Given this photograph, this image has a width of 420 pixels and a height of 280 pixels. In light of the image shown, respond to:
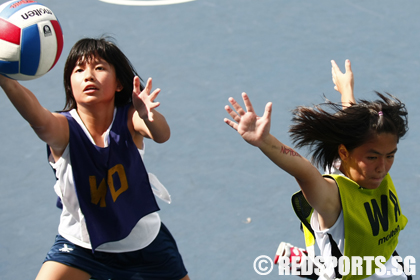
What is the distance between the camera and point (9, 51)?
11.1 ft

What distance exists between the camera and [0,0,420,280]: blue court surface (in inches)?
203

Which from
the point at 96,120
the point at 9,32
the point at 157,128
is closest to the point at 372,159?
the point at 157,128

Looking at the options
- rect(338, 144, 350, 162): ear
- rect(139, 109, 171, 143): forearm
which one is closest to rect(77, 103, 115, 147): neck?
rect(139, 109, 171, 143): forearm

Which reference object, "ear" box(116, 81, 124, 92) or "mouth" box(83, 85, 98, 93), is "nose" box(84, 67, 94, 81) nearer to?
"mouth" box(83, 85, 98, 93)

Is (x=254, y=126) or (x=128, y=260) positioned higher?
(x=254, y=126)

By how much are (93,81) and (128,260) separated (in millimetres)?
1151

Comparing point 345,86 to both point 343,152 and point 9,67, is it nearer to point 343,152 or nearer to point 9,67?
point 343,152

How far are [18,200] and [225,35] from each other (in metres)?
3.41

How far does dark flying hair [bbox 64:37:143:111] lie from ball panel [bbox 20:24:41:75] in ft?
1.18

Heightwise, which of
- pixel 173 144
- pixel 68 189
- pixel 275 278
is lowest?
pixel 275 278

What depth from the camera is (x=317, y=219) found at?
142 inches

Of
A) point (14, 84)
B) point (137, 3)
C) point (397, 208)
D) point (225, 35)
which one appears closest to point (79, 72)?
point (14, 84)

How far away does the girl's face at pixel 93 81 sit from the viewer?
12.3 ft

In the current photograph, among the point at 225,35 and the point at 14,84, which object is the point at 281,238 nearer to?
the point at 14,84
